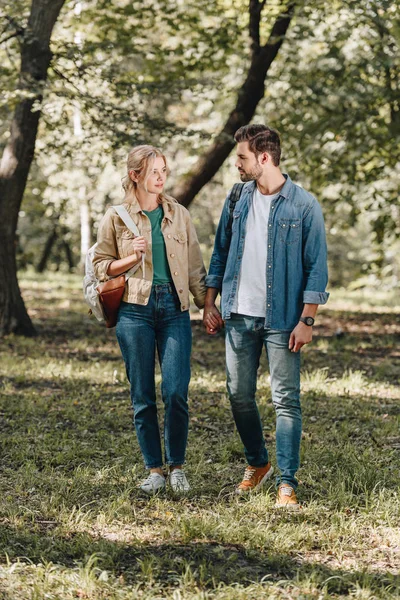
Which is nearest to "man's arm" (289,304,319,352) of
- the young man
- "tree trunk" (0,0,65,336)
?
the young man

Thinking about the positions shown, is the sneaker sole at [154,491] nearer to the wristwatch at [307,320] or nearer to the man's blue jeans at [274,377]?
the man's blue jeans at [274,377]

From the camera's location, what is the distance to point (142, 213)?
15.7 feet

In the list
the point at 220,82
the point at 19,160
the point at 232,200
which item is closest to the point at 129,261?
the point at 232,200

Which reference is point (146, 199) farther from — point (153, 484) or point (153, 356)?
point (153, 484)

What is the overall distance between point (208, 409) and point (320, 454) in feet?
5.83

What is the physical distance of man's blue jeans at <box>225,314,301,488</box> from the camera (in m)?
Answer: 4.64

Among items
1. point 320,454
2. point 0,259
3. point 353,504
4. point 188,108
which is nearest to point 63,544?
point 353,504

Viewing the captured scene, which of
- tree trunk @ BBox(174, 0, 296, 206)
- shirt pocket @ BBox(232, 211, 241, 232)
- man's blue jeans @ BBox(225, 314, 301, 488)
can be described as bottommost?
man's blue jeans @ BBox(225, 314, 301, 488)

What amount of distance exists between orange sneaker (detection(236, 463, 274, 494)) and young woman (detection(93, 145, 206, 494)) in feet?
1.36

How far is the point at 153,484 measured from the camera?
4938 mm

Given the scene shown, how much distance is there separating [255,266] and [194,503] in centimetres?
145

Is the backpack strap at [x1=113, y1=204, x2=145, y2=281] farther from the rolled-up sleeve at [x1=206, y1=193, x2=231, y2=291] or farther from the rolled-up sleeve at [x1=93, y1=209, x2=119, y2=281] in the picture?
the rolled-up sleeve at [x1=206, y1=193, x2=231, y2=291]

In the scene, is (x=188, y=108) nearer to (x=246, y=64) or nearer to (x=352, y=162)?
(x=246, y=64)

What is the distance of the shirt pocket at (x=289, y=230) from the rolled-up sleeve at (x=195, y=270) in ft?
2.00
